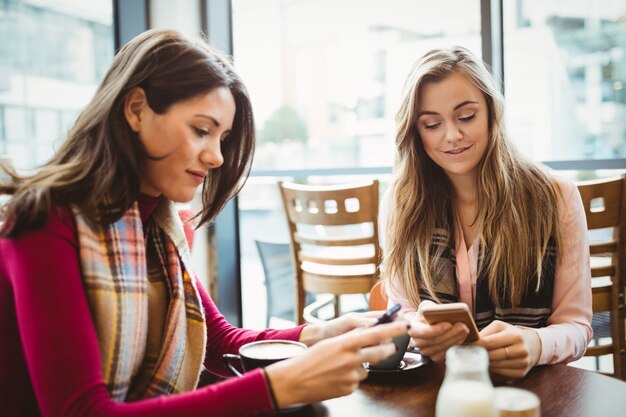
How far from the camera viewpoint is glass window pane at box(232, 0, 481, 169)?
3.92 metres

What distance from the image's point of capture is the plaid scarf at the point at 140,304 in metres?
0.90

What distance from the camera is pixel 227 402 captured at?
0.81 metres

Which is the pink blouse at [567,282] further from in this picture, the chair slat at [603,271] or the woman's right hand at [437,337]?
the chair slat at [603,271]

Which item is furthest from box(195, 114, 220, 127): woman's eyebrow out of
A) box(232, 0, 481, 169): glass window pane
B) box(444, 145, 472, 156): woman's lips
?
box(232, 0, 481, 169): glass window pane

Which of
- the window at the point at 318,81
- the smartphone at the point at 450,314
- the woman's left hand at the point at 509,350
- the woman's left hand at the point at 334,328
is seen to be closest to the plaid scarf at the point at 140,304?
the woman's left hand at the point at 334,328

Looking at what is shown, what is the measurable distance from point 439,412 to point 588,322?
2.69 ft

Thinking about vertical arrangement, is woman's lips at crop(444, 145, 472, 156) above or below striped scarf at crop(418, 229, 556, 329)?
above

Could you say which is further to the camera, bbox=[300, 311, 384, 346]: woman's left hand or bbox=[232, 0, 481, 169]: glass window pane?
bbox=[232, 0, 481, 169]: glass window pane

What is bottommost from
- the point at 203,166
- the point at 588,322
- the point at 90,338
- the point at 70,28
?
the point at 588,322

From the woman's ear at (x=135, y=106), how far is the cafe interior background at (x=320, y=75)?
182 millimetres

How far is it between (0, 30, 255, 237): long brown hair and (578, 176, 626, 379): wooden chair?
1712mm

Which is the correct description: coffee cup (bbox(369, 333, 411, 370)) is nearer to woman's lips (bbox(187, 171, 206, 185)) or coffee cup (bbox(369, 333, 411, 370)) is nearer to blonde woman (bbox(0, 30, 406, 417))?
blonde woman (bbox(0, 30, 406, 417))

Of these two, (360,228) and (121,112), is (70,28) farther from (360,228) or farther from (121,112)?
(360,228)

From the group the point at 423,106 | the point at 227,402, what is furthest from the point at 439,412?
the point at 423,106
